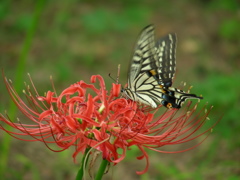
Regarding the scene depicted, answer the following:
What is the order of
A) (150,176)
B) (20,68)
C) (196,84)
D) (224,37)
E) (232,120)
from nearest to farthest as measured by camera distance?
1. (20,68)
2. (232,120)
3. (196,84)
4. (150,176)
5. (224,37)

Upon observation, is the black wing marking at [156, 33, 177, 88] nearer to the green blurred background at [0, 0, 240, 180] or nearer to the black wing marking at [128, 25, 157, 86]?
the black wing marking at [128, 25, 157, 86]

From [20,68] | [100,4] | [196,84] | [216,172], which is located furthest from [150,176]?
[100,4]

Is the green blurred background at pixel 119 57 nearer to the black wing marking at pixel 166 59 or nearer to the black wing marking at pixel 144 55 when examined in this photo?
the black wing marking at pixel 166 59

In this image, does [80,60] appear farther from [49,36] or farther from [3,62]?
[3,62]

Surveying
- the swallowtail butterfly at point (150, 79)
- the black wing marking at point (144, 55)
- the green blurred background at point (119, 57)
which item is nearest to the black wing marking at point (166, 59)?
the swallowtail butterfly at point (150, 79)

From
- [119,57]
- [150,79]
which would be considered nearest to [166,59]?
[150,79]

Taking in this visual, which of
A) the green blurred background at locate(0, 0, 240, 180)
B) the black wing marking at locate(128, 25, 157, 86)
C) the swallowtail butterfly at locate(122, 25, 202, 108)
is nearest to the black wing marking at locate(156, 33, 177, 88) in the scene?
the swallowtail butterfly at locate(122, 25, 202, 108)
